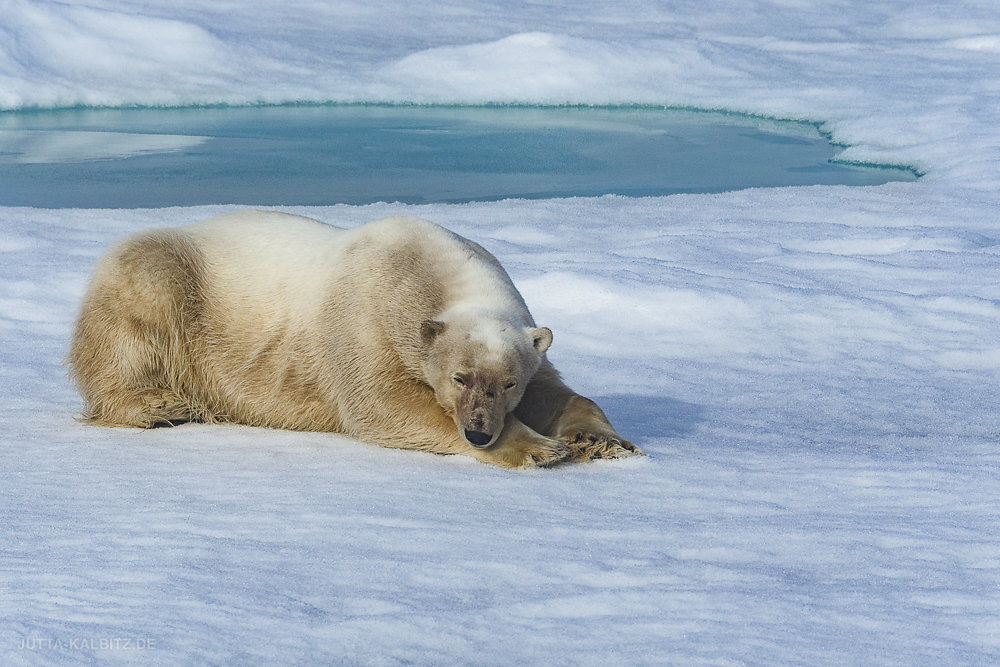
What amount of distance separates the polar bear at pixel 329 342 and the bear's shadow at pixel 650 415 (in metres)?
0.44

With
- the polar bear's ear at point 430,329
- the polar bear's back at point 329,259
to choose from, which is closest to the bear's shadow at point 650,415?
the polar bear's back at point 329,259

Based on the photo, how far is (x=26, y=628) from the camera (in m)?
2.14

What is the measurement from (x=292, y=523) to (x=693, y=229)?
6323 mm

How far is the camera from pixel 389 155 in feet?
44.3

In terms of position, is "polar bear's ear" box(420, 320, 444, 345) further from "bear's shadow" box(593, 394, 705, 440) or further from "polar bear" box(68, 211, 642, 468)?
"bear's shadow" box(593, 394, 705, 440)

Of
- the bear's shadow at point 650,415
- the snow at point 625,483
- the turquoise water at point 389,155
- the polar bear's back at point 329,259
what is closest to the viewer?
the snow at point 625,483

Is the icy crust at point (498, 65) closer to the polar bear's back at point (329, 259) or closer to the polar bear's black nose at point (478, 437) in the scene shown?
the polar bear's back at point (329, 259)

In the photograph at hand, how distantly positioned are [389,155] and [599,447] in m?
9.98

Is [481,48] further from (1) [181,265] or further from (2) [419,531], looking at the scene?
(2) [419,531]

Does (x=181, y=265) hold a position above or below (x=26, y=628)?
above

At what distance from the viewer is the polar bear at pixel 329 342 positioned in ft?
13.0

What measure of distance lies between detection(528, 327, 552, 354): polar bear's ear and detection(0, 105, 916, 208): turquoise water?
23.7 ft

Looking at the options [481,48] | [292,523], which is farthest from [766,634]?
[481,48]

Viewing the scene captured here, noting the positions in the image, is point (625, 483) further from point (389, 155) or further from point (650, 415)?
point (389, 155)
